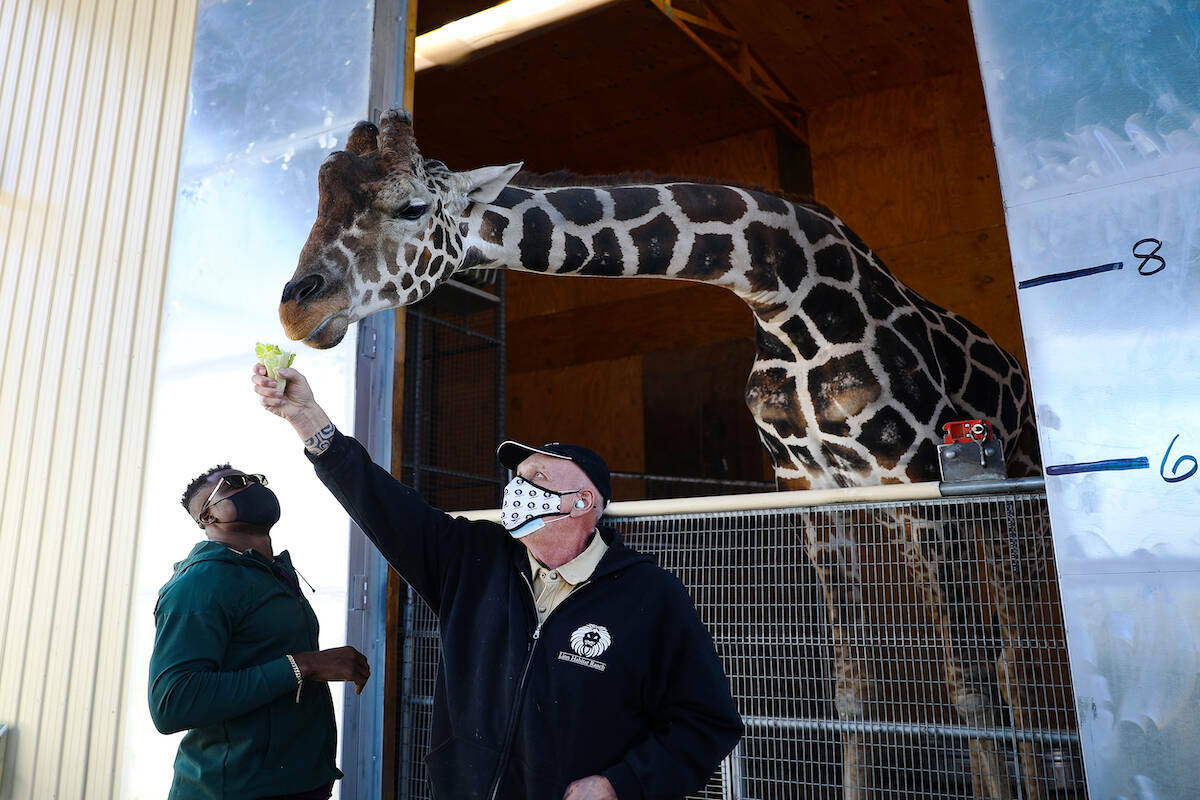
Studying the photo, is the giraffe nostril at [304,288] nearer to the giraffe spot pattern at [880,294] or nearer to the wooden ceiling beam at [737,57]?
the giraffe spot pattern at [880,294]

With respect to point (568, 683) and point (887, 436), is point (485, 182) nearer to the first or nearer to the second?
point (887, 436)

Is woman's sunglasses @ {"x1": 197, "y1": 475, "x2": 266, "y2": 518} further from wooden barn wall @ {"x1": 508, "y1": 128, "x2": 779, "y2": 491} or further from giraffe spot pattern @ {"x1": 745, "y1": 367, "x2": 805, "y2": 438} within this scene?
wooden barn wall @ {"x1": 508, "y1": 128, "x2": 779, "y2": 491}

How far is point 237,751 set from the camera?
2.61 m

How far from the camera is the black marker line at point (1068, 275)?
2.83 m

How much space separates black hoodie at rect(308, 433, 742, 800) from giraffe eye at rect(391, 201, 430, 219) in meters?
1.28

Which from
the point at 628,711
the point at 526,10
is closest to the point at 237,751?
the point at 628,711

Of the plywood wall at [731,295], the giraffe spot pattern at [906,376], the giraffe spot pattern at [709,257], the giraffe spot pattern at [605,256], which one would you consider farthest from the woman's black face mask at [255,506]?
the plywood wall at [731,295]

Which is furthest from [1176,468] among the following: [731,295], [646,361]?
[646,361]

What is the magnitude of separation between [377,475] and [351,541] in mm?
1659

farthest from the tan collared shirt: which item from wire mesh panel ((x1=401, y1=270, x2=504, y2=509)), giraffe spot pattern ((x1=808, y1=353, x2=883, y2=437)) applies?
wire mesh panel ((x1=401, y1=270, x2=504, y2=509))

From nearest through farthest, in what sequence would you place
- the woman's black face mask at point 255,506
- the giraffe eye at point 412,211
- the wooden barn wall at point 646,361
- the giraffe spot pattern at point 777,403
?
the woman's black face mask at point 255,506
the giraffe eye at point 412,211
the giraffe spot pattern at point 777,403
the wooden barn wall at point 646,361

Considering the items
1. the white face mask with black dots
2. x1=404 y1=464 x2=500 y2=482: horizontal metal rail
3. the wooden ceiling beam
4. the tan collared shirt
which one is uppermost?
the wooden ceiling beam

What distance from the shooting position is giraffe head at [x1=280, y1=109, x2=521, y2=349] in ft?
10.6

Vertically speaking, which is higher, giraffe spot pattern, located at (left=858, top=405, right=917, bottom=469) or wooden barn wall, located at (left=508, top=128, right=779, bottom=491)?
wooden barn wall, located at (left=508, top=128, right=779, bottom=491)
